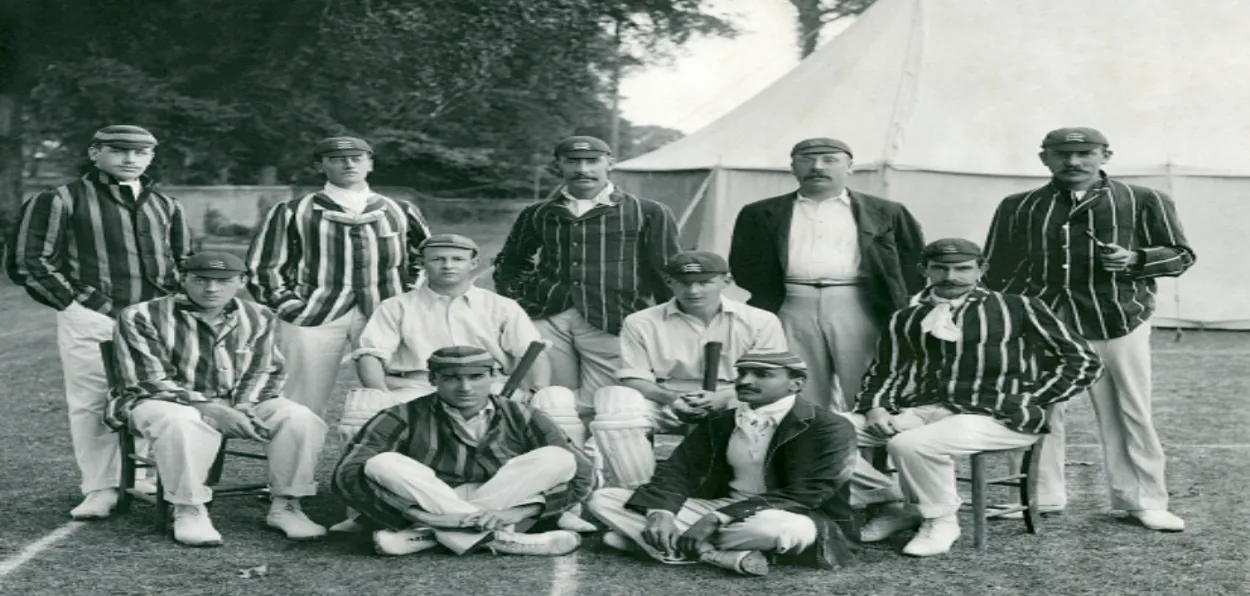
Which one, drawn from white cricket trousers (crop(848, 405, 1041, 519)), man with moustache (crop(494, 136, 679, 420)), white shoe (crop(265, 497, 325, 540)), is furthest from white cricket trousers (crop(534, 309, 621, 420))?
white cricket trousers (crop(848, 405, 1041, 519))

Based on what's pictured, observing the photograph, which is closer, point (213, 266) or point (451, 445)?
point (451, 445)

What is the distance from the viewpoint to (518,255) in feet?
21.0

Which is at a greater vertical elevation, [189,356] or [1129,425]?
[189,356]

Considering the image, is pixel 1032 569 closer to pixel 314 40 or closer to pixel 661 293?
pixel 661 293

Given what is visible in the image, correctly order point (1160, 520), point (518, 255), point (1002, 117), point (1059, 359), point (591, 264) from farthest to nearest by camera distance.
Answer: point (1002, 117), point (518, 255), point (591, 264), point (1160, 520), point (1059, 359)

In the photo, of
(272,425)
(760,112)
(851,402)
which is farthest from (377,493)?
(760,112)

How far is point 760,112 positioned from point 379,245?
28.9 feet

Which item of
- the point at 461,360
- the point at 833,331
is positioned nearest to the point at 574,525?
the point at 461,360

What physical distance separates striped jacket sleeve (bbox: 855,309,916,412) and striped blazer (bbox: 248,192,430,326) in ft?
6.24

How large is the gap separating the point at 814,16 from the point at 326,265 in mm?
20414

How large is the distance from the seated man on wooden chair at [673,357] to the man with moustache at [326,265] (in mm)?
1041

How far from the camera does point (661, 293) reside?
20.6 feet

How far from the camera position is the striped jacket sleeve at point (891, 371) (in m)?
5.51

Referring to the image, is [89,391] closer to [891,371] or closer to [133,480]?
[133,480]
